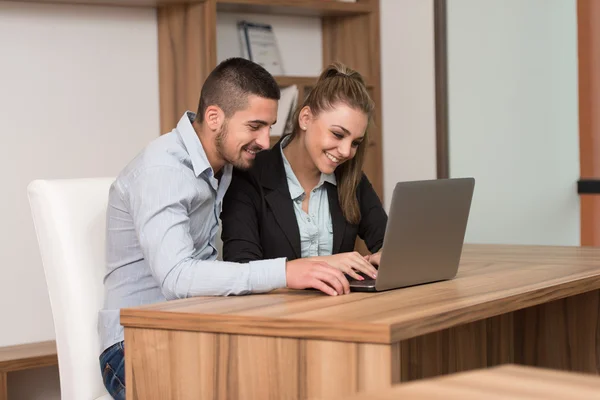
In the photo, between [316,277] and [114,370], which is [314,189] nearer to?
[316,277]

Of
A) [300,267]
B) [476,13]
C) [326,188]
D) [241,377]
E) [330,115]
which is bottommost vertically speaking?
[241,377]

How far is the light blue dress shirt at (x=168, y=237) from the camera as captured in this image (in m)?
1.79

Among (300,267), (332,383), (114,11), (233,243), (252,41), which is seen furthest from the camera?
(252,41)

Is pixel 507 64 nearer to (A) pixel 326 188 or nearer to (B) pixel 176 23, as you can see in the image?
(B) pixel 176 23

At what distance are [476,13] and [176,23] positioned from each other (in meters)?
1.34

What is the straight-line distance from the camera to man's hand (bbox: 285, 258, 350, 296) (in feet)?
5.73

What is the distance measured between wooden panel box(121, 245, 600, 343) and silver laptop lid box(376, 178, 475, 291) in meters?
0.03

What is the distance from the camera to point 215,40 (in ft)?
11.4

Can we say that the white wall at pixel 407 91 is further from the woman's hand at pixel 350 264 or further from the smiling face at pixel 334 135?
the woman's hand at pixel 350 264

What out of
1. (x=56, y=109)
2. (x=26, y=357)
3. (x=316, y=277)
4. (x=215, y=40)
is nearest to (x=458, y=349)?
(x=316, y=277)

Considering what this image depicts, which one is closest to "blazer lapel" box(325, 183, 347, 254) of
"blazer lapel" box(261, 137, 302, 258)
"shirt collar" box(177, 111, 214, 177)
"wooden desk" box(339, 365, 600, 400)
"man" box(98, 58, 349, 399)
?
"blazer lapel" box(261, 137, 302, 258)

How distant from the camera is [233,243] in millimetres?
2152

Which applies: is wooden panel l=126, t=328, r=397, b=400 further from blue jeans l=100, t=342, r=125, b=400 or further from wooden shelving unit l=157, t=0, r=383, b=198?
wooden shelving unit l=157, t=0, r=383, b=198

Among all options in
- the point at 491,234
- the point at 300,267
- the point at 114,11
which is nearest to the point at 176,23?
the point at 114,11
